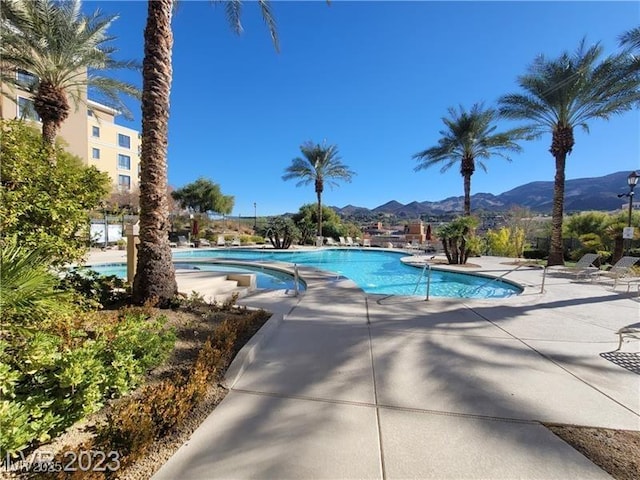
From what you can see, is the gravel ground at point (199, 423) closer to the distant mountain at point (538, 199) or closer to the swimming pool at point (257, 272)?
the swimming pool at point (257, 272)

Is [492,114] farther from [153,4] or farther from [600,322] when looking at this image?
[153,4]

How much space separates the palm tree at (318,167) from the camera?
27.0 m

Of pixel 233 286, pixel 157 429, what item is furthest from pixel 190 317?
pixel 233 286

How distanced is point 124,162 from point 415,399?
51227mm

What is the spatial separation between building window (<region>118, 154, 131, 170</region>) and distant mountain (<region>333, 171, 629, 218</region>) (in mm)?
32541

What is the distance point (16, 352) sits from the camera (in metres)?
2.32

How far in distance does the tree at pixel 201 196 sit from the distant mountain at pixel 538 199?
63.8ft

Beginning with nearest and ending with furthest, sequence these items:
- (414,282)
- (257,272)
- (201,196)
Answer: (414,282), (257,272), (201,196)

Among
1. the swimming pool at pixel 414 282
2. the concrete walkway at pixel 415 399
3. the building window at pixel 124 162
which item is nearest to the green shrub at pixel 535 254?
the swimming pool at pixel 414 282

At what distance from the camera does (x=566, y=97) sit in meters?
12.8

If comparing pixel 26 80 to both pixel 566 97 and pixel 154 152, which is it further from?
pixel 566 97

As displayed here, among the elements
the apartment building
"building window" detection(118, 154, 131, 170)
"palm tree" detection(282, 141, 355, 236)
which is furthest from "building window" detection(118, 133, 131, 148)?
"palm tree" detection(282, 141, 355, 236)

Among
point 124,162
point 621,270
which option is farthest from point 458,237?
point 124,162

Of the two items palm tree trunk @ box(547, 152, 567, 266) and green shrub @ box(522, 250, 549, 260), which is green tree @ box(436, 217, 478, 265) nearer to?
palm tree trunk @ box(547, 152, 567, 266)
